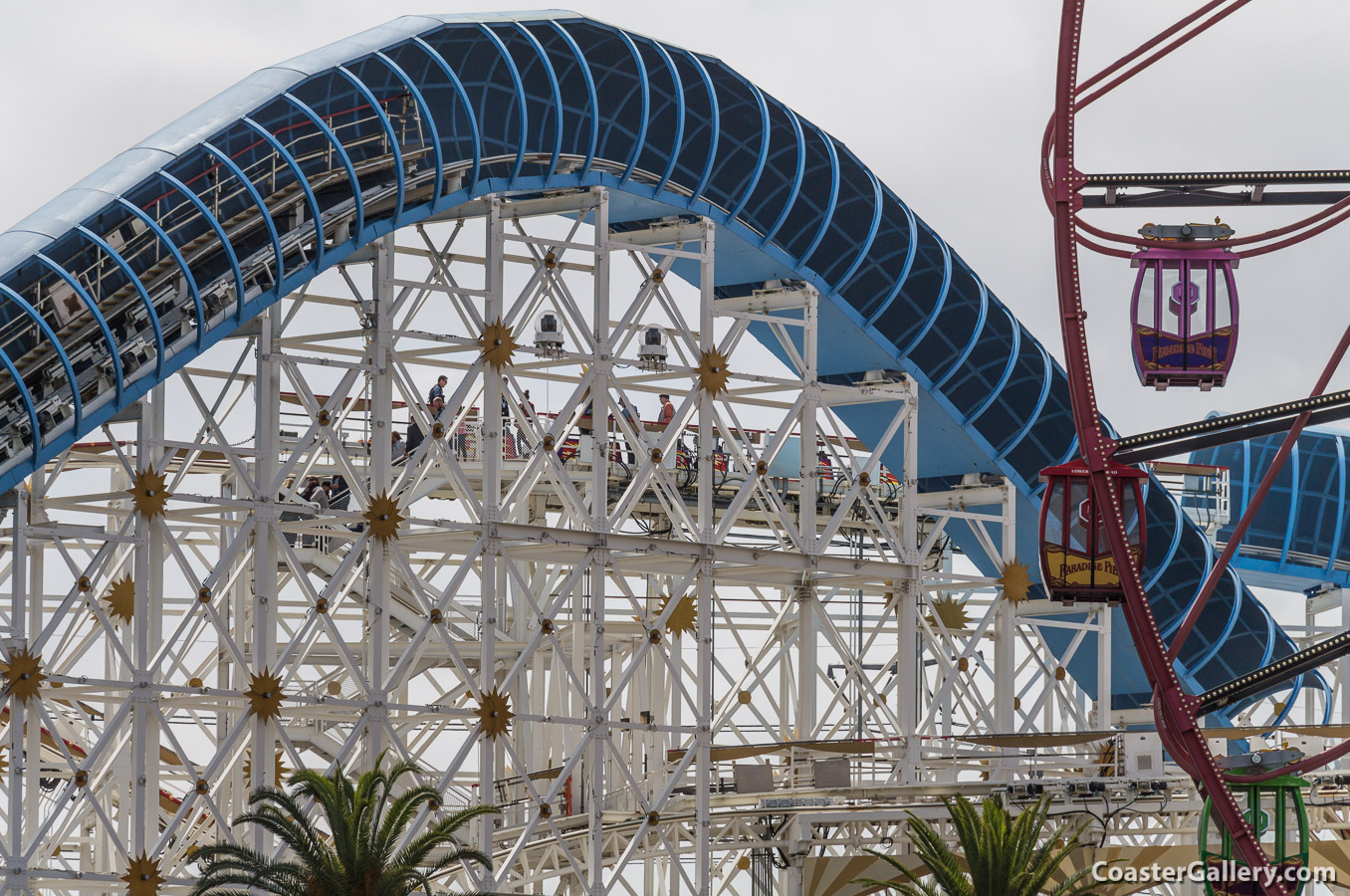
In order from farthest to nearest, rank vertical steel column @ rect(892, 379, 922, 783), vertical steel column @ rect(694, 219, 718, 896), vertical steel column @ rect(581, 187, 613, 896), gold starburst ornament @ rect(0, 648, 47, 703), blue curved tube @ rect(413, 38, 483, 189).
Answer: vertical steel column @ rect(892, 379, 922, 783) → vertical steel column @ rect(694, 219, 718, 896) → vertical steel column @ rect(581, 187, 613, 896) → blue curved tube @ rect(413, 38, 483, 189) → gold starburst ornament @ rect(0, 648, 47, 703)

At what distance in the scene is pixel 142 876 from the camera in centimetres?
3186

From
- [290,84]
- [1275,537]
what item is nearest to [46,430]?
[290,84]

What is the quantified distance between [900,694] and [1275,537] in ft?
72.2

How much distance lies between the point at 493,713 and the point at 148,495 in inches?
250

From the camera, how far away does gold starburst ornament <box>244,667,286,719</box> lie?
33.5 m

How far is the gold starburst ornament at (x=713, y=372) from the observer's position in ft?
128

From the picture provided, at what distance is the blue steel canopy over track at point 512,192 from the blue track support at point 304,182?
0.16 feet

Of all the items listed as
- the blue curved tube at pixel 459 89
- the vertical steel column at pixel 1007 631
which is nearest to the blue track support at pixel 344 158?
the blue curved tube at pixel 459 89

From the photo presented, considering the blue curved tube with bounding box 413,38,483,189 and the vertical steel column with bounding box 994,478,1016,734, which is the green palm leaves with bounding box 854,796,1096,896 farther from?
the blue curved tube with bounding box 413,38,483,189

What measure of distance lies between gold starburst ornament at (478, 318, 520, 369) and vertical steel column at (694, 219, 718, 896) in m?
3.95

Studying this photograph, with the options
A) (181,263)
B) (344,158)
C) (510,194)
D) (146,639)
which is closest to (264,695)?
(146,639)

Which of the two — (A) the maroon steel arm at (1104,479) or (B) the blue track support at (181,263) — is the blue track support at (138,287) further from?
(A) the maroon steel arm at (1104,479)

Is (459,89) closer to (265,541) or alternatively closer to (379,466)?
(379,466)

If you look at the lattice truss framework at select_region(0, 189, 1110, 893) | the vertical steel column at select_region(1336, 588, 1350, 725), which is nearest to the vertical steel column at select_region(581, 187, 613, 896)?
the lattice truss framework at select_region(0, 189, 1110, 893)
